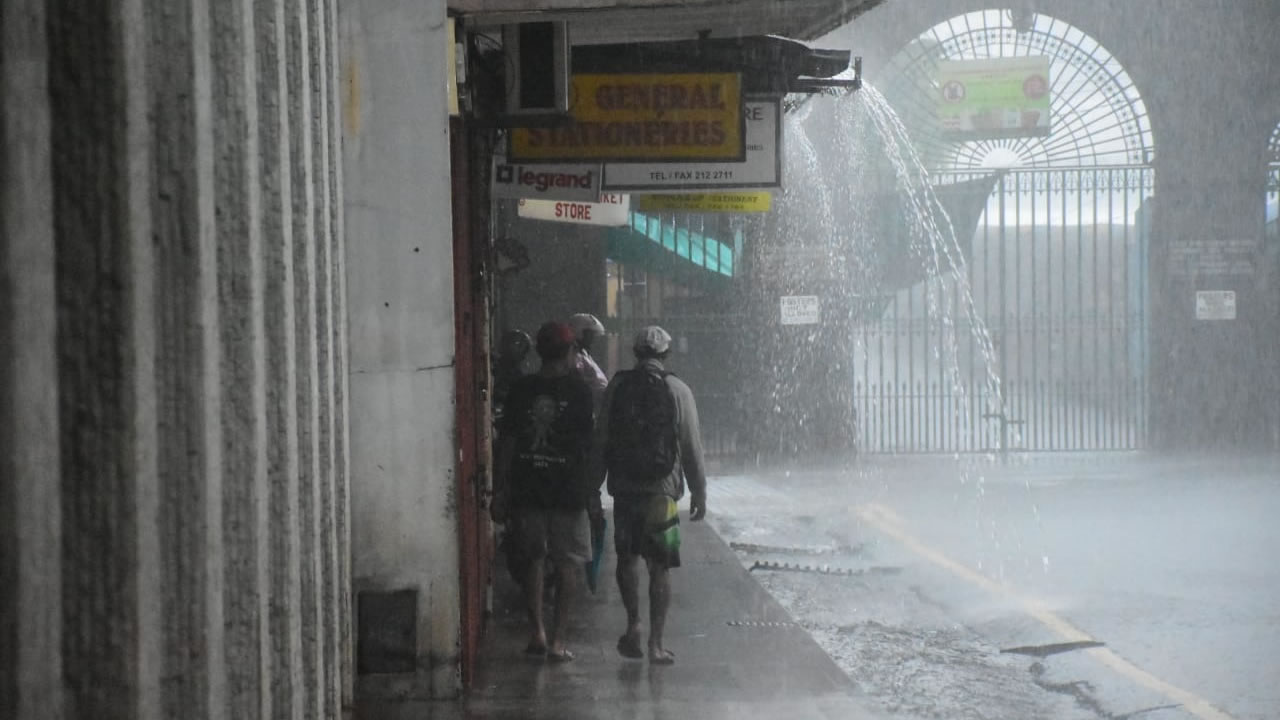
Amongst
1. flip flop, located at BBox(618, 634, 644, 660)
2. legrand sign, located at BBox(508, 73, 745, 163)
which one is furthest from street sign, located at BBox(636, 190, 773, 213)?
flip flop, located at BBox(618, 634, 644, 660)

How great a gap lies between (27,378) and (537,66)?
5.50 metres

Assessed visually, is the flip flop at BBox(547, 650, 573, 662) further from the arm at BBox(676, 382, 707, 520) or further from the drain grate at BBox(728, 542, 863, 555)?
the drain grate at BBox(728, 542, 863, 555)

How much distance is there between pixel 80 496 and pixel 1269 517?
42.0 feet

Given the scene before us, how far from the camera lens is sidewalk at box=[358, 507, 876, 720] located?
20.2 feet

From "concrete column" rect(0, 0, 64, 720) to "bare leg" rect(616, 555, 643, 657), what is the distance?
5.30 m

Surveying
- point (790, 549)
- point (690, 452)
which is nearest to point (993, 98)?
point (790, 549)

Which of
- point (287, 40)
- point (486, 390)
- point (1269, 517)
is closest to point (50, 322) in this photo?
point (287, 40)

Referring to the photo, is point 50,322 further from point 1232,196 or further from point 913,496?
point 1232,196

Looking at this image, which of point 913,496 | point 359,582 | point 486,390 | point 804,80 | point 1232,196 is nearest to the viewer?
point 359,582

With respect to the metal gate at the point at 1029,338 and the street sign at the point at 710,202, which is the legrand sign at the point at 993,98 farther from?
the street sign at the point at 710,202

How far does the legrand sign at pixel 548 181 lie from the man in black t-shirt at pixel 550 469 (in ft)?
5.76

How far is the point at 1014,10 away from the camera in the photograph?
2109 cm

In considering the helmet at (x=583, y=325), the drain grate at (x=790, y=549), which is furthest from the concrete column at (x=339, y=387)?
the drain grate at (x=790, y=549)

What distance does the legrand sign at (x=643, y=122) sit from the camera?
8.29 metres
